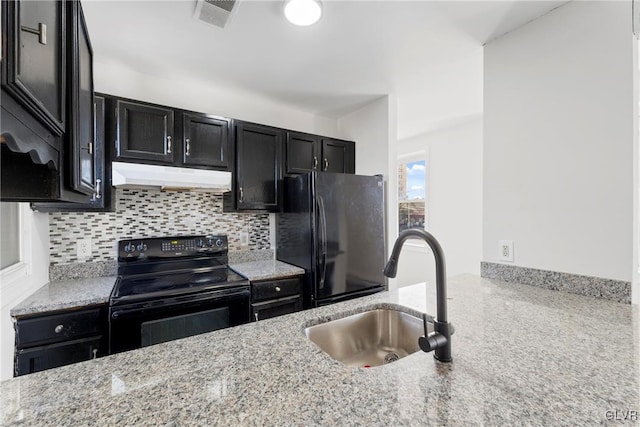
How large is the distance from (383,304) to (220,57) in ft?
6.67

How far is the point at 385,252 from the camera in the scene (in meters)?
2.75

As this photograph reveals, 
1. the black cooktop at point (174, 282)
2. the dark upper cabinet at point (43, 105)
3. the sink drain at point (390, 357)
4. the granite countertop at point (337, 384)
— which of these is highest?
the dark upper cabinet at point (43, 105)

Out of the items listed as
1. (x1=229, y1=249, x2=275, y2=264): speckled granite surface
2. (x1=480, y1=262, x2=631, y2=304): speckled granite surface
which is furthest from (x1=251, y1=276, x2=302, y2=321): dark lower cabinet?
(x1=480, y1=262, x2=631, y2=304): speckled granite surface

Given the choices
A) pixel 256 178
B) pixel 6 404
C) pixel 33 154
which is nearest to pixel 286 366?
pixel 6 404

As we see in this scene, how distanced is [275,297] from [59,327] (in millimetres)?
1273

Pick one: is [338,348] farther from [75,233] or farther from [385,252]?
[75,233]

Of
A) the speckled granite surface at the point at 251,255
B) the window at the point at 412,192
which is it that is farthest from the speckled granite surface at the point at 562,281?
the window at the point at 412,192

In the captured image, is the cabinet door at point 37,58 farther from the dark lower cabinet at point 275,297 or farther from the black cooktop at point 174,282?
the dark lower cabinet at point 275,297

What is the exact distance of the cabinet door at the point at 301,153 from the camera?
2713mm

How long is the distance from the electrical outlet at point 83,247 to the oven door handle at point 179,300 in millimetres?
768

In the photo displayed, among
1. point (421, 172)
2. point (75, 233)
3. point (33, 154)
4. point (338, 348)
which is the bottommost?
point (338, 348)

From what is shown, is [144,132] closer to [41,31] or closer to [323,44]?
[323,44]

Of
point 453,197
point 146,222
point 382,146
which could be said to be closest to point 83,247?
point 146,222

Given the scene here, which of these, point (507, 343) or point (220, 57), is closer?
point (507, 343)
